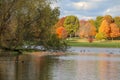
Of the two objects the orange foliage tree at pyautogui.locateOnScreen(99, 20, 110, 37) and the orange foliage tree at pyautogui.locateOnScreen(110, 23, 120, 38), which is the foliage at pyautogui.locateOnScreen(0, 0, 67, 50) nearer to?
the orange foliage tree at pyautogui.locateOnScreen(99, 20, 110, 37)

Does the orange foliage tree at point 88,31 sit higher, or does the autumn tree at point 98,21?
the autumn tree at point 98,21

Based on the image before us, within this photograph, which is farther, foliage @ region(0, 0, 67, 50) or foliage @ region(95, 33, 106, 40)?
foliage @ region(95, 33, 106, 40)

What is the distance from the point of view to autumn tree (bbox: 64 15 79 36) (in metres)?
175

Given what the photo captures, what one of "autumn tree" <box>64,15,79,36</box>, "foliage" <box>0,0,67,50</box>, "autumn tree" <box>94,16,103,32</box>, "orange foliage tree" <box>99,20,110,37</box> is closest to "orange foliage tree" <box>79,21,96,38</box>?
"autumn tree" <box>94,16,103,32</box>

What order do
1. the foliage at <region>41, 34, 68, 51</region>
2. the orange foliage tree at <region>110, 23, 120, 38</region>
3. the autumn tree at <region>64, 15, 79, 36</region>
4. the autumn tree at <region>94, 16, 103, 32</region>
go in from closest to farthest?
the foliage at <region>41, 34, 68, 51</region>
the orange foliage tree at <region>110, 23, 120, 38</region>
the autumn tree at <region>94, 16, 103, 32</region>
the autumn tree at <region>64, 15, 79, 36</region>

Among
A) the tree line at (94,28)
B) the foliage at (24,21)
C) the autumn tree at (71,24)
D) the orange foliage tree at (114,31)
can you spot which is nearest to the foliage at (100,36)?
the tree line at (94,28)

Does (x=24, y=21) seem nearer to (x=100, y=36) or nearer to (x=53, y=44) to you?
(x=53, y=44)

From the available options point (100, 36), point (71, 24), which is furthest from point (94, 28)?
point (71, 24)

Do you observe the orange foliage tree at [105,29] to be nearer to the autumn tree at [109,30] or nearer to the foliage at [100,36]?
the autumn tree at [109,30]

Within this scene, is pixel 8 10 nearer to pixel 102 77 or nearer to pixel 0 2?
pixel 0 2

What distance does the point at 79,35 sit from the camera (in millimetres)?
170500

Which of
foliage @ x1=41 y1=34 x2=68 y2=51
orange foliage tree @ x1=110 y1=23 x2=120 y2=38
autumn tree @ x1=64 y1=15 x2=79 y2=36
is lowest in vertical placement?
foliage @ x1=41 y1=34 x2=68 y2=51

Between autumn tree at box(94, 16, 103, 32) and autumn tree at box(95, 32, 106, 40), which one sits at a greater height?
autumn tree at box(94, 16, 103, 32)

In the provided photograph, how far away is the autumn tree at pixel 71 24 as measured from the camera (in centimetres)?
17545
